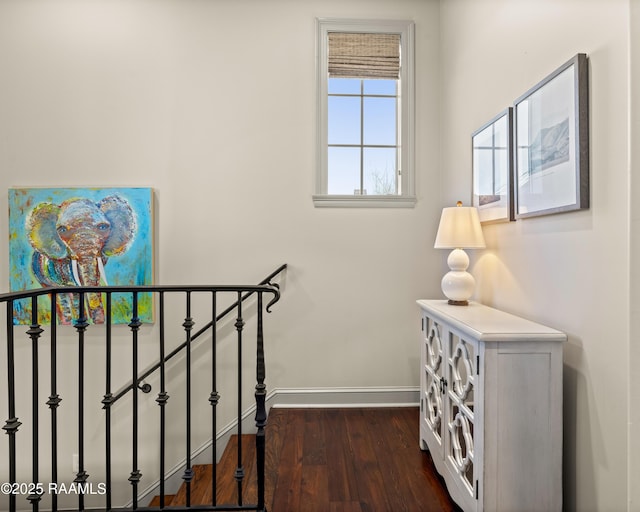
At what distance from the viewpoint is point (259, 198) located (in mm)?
2742

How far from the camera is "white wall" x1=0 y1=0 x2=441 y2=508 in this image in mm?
2727

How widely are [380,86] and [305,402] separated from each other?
2457mm

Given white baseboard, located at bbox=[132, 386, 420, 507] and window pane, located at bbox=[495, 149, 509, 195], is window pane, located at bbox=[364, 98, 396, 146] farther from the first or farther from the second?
white baseboard, located at bbox=[132, 386, 420, 507]

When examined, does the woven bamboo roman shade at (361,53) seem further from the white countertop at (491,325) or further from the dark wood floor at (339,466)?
the dark wood floor at (339,466)

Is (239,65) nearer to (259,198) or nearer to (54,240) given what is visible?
(259,198)

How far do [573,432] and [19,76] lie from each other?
395 cm

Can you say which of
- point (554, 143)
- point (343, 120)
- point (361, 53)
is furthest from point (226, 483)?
point (361, 53)

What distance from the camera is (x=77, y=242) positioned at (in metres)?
2.70

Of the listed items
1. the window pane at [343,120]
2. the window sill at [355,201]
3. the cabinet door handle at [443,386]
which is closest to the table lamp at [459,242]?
the cabinet door handle at [443,386]

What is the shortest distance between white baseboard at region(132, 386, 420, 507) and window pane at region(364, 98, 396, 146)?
188 centimetres

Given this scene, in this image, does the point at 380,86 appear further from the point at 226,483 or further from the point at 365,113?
the point at 226,483

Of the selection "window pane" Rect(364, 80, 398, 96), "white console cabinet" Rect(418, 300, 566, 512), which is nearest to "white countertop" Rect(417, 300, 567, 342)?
"white console cabinet" Rect(418, 300, 566, 512)

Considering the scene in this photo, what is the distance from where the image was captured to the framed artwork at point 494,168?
176 cm

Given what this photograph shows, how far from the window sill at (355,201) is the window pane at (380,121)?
1.49 ft
